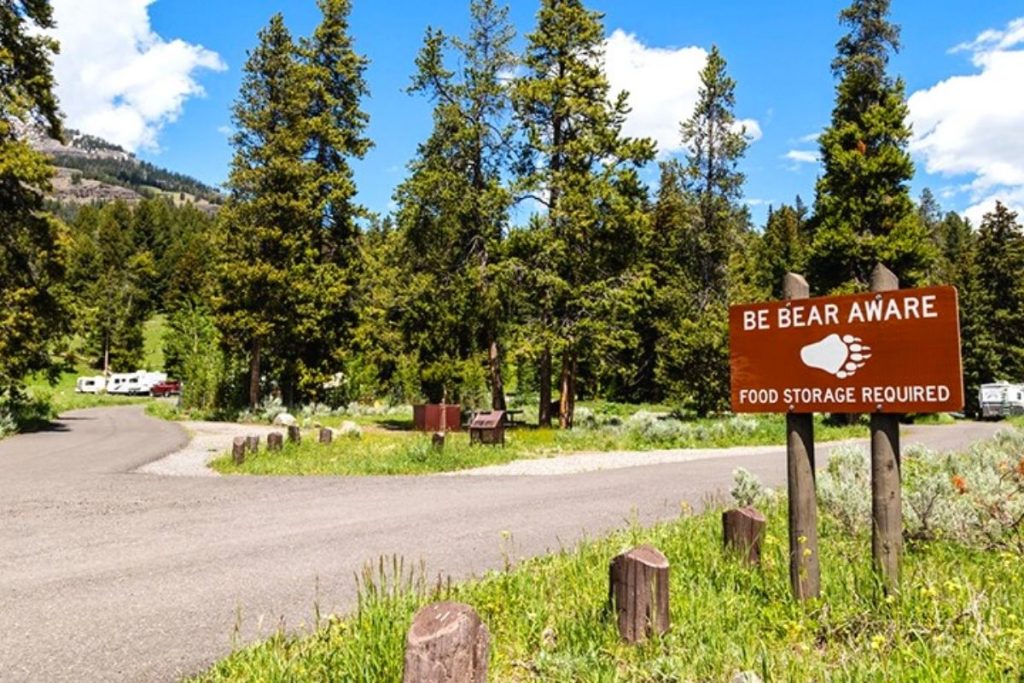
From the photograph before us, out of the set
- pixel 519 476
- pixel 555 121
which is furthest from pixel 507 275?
pixel 519 476

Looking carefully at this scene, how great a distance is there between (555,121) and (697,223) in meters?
10.4

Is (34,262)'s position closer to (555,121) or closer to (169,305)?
(555,121)

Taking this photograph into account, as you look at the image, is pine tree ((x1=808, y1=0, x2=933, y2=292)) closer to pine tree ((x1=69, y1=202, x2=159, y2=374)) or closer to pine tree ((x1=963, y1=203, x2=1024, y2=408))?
pine tree ((x1=963, y1=203, x2=1024, y2=408))

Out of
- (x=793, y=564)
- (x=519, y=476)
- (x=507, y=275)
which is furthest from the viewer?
(x=507, y=275)

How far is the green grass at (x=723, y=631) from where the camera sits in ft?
11.3

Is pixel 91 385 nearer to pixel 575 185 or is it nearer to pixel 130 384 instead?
pixel 130 384

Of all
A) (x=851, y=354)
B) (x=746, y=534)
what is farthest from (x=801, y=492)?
(x=851, y=354)

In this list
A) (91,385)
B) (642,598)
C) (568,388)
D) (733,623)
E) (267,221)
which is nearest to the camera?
(642,598)

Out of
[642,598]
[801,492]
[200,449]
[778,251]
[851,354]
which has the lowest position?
[200,449]

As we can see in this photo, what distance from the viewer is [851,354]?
4359 mm

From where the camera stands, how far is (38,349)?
2270 cm

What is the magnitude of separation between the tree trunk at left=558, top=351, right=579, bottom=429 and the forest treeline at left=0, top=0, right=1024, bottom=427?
88 mm

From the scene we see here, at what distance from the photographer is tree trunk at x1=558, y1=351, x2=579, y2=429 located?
79.1 ft

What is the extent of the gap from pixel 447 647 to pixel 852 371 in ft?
10.6
